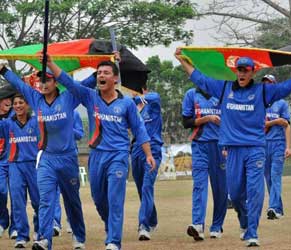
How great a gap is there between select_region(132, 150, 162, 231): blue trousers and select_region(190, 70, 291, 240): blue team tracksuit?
1.58 meters

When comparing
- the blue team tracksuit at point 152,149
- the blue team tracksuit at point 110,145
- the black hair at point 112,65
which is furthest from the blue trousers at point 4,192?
the black hair at point 112,65

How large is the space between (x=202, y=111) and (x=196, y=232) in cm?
152

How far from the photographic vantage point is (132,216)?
1484 centimetres

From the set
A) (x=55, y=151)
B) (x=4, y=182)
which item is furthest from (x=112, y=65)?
(x=4, y=182)

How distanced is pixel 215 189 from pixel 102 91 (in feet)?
8.31

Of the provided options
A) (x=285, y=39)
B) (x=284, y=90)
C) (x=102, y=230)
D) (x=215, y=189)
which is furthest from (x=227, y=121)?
(x=285, y=39)

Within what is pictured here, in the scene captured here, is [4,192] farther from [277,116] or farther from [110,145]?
[277,116]

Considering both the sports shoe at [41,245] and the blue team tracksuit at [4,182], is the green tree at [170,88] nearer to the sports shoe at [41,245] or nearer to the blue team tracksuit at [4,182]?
the blue team tracksuit at [4,182]

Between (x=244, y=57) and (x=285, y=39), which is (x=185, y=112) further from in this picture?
(x=285, y=39)

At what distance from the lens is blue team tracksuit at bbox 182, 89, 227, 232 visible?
1117 centimetres

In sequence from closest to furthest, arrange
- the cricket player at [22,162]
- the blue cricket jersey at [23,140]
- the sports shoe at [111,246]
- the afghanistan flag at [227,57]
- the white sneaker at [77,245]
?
the sports shoe at [111,246] → the white sneaker at [77,245] → the afghanistan flag at [227,57] → the cricket player at [22,162] → the blue cricket jersey at [23,140]

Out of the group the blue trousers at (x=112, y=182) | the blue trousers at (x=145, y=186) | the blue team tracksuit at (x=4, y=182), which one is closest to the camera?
the blue trousers at (x=112, y=182)

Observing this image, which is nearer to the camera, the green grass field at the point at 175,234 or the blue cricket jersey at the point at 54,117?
the blue cricket jersey at the point at 54,117

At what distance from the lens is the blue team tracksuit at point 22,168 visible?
10992 mm
